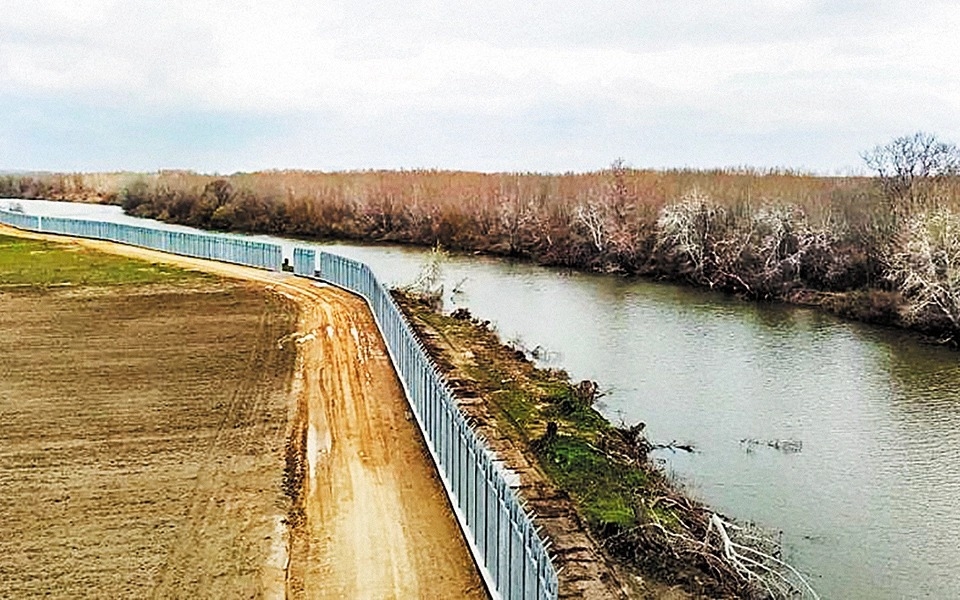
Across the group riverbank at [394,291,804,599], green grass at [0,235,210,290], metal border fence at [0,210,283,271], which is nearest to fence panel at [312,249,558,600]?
riverbank at [394,291,804,599]

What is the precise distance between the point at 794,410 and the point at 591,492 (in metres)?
9.04

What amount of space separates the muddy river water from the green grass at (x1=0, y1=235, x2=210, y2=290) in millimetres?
8922

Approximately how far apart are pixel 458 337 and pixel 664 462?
8.74 meters

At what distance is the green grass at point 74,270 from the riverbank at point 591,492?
16.5 metres

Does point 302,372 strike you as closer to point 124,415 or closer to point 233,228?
point 124,415

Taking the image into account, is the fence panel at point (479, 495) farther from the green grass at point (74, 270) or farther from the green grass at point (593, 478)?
the green grass at point (74, 270)

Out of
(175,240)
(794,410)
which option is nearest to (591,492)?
(794,410)

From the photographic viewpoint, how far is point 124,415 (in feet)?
54.3

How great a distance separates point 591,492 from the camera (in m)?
12.9

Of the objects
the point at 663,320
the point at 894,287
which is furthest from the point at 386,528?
the point at 894,287

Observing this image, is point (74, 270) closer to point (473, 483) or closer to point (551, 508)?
point (551, 508)

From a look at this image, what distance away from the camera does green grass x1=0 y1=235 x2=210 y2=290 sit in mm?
32750

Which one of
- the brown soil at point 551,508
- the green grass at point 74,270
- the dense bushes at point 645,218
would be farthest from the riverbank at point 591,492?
the dense bushes at point 645,218

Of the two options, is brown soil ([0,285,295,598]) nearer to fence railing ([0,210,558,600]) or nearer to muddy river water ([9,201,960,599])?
fence railing ([0,210,558,600])
